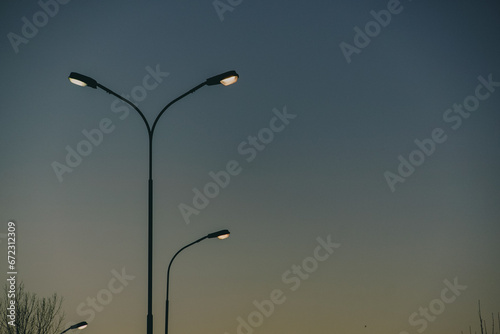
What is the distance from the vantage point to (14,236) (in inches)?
883

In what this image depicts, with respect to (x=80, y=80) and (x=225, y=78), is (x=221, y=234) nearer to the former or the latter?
(x=225, y=78)

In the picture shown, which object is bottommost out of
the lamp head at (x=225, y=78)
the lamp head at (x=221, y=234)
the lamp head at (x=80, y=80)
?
the lamp head at (x=221, y=234)

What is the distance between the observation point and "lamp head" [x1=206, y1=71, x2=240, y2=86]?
43.2ft

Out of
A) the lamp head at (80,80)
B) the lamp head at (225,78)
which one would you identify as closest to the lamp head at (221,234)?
the lamp head at (225,78)

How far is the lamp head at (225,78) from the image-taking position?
1316 cm

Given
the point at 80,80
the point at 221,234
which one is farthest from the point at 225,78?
the point at 221,234

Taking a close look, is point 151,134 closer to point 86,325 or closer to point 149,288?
point 149,288

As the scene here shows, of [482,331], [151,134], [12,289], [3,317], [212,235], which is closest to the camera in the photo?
[151,134]

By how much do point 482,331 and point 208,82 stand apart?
9503 centimetres

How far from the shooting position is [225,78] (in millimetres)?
13281

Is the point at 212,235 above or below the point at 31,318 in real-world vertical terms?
below

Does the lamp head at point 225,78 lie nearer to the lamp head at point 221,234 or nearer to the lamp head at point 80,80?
the lamp head at point 80,80

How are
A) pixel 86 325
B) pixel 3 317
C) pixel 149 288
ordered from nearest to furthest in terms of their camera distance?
pixel 149 288 → pixel 86 325 → pixel 3 317

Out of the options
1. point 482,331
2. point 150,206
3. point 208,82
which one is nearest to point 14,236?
point 150,206
